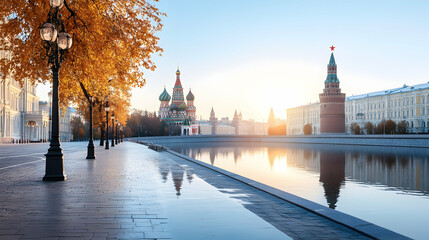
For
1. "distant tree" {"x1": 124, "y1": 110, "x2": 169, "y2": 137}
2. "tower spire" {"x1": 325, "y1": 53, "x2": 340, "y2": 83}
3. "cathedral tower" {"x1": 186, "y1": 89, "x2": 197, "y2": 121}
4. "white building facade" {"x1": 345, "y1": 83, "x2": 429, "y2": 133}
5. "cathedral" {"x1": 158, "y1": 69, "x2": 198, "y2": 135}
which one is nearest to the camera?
"white building facade" {"x1": 345, "y1": 83, "x2": 429, "y2": 133}

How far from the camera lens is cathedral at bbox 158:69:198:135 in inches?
6063

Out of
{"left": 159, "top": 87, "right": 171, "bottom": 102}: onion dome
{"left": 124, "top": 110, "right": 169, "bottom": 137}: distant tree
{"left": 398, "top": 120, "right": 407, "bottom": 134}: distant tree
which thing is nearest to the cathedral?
{"left": 159, "top": 87, "right": 171, "bottom": 102}: onion dome

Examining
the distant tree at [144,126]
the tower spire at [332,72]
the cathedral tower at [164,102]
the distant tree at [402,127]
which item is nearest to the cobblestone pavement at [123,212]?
the distant tree at [402,127]

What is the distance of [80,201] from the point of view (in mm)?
8562

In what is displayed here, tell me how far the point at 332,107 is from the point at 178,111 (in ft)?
224

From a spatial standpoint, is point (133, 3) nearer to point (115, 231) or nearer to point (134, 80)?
point (134, 80)

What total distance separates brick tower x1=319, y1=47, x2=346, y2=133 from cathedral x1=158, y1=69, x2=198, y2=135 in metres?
59.1

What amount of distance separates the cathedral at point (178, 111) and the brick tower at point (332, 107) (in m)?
59.1

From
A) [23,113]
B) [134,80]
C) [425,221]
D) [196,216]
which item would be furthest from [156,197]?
[23,113]

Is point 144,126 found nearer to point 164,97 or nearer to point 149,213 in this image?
point 164,97

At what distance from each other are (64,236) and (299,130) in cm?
15393

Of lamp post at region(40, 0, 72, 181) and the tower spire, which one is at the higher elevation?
the tower spire

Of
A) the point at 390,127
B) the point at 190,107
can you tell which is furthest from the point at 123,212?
the point at 190,107

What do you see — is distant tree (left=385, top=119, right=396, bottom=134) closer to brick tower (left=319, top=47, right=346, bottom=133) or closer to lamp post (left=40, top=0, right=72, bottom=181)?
brick tower (left=319, top=47, right=346, bottom=133)
